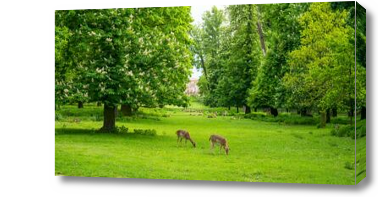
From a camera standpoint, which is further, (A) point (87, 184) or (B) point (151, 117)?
(B) point (151, 117)

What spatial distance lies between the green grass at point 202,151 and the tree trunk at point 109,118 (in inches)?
5.9

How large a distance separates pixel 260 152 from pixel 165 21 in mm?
4677

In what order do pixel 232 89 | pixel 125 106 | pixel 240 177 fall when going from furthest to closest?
1. pixel 125 106
2. pixel 232 89
3. pixel 240 177

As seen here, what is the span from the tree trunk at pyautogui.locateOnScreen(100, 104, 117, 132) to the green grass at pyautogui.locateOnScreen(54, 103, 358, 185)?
0.15 m

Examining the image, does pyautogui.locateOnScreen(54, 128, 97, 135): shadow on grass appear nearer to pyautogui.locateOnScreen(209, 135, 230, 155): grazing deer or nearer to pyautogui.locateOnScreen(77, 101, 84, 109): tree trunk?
pyautogui.locateOnScreen(77, 101, 84, 109): tree trunk

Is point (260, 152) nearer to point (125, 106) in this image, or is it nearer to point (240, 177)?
point (240, 177)

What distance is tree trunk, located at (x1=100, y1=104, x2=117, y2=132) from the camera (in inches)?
513

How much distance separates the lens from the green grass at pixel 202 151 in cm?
1127

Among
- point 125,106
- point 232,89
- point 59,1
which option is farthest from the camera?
point 125,106

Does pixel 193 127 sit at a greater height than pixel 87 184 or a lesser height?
greater

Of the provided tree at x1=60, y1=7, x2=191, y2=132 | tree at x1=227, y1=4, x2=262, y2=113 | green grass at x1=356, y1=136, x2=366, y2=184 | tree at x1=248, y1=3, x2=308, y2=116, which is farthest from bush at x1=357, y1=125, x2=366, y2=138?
tree at x1=60, y1=7, x2=191, y2=132

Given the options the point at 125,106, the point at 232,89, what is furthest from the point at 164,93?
the point at 232,89

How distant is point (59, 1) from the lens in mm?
12398

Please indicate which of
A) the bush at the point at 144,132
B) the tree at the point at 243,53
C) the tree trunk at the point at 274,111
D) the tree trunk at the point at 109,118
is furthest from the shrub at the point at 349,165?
the tree trunk at the point at 109,118
